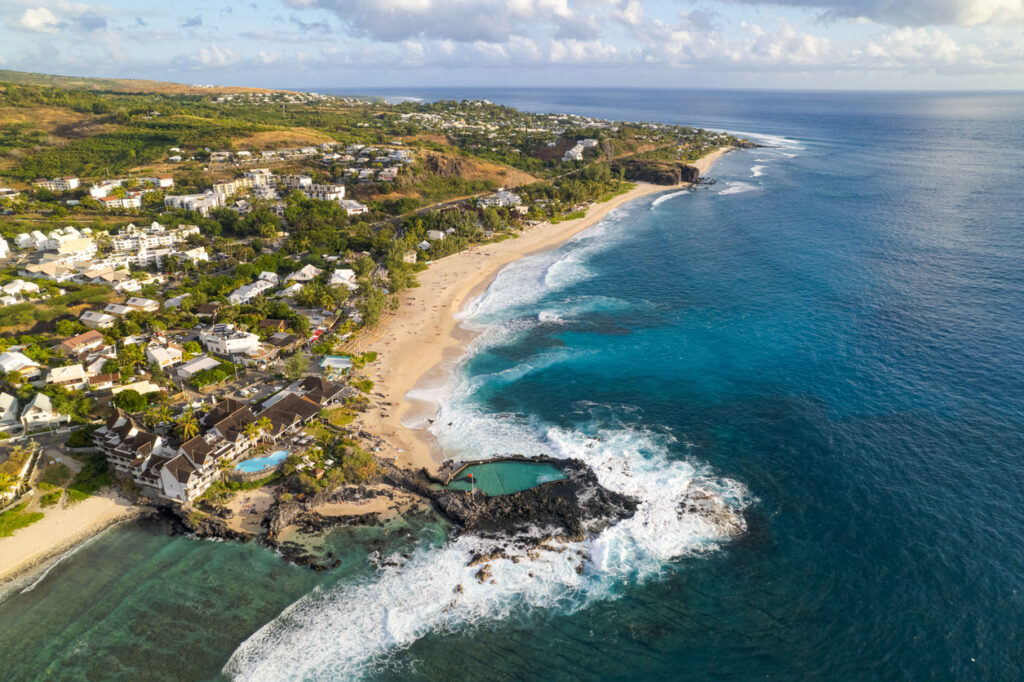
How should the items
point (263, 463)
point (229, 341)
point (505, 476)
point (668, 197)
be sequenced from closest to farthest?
point (263, 463)
point (505, 476)
point (229, 341)
point (668, 197)

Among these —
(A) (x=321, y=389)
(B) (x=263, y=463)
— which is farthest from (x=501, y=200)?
(B) (x=263, y=463)

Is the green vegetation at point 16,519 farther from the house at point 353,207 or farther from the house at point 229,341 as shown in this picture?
the house at point 353,207

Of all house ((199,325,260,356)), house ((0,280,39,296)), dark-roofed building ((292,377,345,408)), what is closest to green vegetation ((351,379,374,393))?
dark-roofed building ((292,377,345,408))

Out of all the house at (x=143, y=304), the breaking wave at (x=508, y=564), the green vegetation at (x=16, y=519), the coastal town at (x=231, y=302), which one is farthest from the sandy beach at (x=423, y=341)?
the house at (x=143, y=304)

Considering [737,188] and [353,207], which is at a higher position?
[737,188]

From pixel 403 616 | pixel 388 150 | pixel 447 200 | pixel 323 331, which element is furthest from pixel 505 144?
pixel 403 616

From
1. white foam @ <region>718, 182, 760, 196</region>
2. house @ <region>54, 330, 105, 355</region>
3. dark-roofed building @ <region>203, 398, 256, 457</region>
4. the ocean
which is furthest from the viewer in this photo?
white foam @ <region>718, 182, 760, 196</region>

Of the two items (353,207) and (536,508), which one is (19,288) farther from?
(536,508)

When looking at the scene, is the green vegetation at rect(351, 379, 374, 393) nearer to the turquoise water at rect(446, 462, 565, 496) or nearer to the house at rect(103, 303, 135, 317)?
the turquoise water at rect(446, 462, 565, 496)

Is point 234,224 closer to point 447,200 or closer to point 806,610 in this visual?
point 447,200
